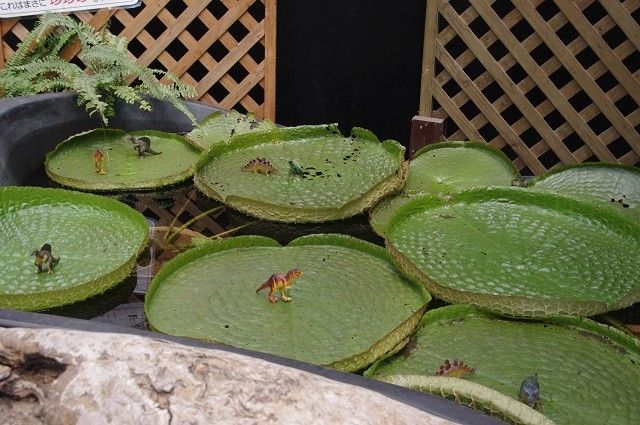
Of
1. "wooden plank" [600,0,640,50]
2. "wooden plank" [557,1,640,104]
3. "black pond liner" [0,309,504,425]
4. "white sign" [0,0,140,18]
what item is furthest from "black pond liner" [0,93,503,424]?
"wooden plank" [600,0,640,50]

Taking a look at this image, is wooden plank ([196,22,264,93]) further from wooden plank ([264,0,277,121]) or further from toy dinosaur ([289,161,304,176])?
toy dinosaur ([289,161,304,176])

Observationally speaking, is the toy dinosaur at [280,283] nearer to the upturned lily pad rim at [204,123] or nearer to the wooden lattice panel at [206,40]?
the upturned lily pad rim at [204,123]

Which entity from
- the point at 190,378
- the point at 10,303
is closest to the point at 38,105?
the point at 10,303

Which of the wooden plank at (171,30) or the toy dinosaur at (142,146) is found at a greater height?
the wooden plank at (171,30)

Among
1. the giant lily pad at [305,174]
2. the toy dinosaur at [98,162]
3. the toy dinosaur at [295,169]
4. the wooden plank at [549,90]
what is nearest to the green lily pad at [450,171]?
the giant lily pad at [305,174]

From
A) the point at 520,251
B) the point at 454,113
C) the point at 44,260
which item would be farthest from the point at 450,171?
the point at 44,260

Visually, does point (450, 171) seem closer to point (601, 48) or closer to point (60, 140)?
point (601, 48)
